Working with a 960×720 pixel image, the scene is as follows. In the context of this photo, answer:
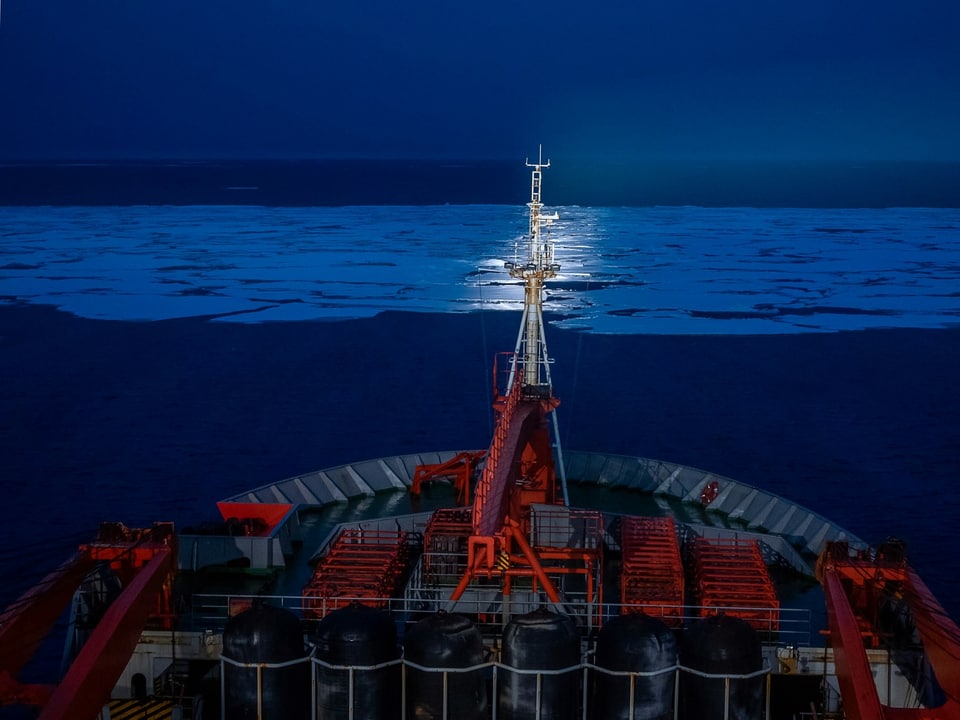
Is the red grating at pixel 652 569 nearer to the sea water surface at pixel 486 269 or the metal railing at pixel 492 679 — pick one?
the metal railing at pixel 492 679

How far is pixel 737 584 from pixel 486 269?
36530 mm

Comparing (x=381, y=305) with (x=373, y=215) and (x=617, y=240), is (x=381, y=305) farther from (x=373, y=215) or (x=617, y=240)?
(x=373, y=215)

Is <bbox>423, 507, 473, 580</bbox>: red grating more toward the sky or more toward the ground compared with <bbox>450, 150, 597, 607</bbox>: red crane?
more toward the ground

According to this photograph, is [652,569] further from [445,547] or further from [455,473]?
[455,473]

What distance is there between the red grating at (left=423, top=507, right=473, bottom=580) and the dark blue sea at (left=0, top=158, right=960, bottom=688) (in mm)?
7958

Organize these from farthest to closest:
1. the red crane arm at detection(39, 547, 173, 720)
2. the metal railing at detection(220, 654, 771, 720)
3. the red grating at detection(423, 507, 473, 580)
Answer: the red grating at detection(423, 507, 473, 580) → the metal railing at detection(220, 654, 771, 720) → the red crane arm at detection(39, 547, 173, 720)

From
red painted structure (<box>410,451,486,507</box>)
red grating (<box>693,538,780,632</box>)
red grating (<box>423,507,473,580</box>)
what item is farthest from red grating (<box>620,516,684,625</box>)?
red painted structure (<box>410,451,486,507</box>)

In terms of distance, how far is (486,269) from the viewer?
48.9 m

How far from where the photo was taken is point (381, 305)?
4275 cm

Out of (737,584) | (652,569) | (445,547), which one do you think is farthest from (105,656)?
(737,584)

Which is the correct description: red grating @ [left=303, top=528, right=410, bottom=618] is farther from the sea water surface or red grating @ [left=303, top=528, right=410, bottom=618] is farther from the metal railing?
the sea water surface

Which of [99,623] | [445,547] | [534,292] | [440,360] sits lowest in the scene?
[440,360]

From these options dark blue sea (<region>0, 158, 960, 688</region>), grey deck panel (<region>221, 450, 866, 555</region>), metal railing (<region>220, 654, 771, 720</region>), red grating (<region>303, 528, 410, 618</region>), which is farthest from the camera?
dark blue sea (<region>0, 158, 960, 688</region>)

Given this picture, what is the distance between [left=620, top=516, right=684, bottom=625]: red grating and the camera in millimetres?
12781
